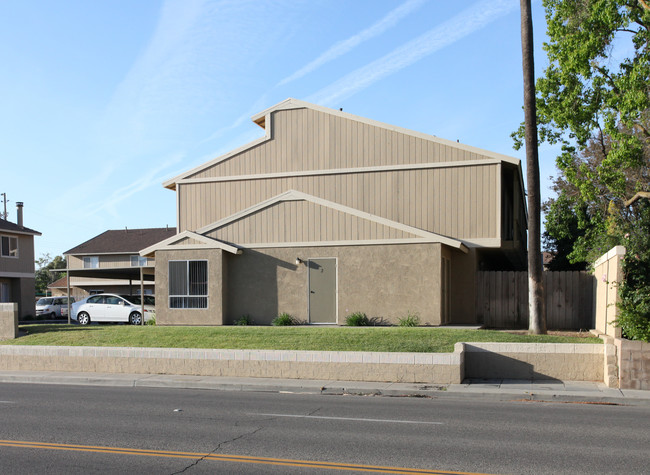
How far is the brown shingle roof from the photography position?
50.9m

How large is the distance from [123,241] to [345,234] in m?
34.2

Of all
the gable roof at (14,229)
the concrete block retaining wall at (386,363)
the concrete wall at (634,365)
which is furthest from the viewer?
the gable roof at (14,229)

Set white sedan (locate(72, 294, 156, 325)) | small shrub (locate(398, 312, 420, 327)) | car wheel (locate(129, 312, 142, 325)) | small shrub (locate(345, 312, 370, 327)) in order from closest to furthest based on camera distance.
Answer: small shrub (locate(398, 312, 420, 327)), small shrub (locate(345, 312, 370, 327)), car wheel (locate(129, 312, 142, 325)), white sedan (locate(72, 294, 156, 325))

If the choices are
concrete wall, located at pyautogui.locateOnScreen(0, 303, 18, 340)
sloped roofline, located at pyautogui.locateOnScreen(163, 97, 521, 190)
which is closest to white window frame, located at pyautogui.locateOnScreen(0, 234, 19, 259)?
sloped roofline, located at pyautogui.locateOnScreen(163, 97, 521, 190)

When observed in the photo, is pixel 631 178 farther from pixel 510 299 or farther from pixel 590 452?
pixel 590 452

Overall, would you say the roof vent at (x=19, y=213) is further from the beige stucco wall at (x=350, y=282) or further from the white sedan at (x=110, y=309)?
the beige stucco wall at (x=350, y=282)

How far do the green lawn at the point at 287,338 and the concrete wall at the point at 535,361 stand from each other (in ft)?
2.80

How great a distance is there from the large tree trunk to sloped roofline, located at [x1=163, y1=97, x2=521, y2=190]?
16.2 ft

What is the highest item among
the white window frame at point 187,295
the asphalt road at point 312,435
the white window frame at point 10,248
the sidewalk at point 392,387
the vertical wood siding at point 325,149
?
the vertical wood siding at point 325,149

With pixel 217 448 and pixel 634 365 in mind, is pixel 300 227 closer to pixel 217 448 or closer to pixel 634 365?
pixel 634 365

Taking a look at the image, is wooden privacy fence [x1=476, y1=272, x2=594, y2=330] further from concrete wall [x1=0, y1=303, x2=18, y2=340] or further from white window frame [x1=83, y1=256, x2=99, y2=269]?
white window frame [x1=83, y1=256, x2=99, y2=269]

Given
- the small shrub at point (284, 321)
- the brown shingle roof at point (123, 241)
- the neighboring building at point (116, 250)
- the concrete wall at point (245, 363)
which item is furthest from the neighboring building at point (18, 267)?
the concrete wall at point (245, 363)

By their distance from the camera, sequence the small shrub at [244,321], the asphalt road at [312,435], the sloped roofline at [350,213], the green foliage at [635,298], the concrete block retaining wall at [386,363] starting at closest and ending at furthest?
the asphalt road at [312,435] < the green foliage at [635,298] < the concrete block retaining wall at [386,363] < the sloped roofline at [350,213] < the small shrub at [244,321]

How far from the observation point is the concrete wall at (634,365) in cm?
1323
